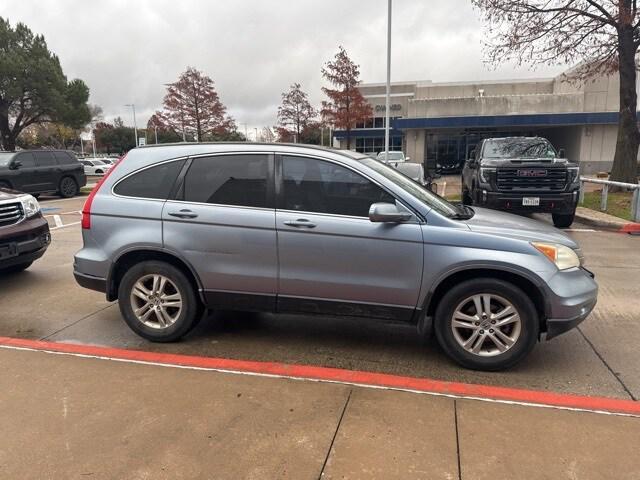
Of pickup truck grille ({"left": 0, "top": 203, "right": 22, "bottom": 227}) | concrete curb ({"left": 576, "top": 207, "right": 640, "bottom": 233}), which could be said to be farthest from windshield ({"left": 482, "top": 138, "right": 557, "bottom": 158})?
pickup truck grille ({"left": 0, "top": 203, "right": 22, "bottom": 227})

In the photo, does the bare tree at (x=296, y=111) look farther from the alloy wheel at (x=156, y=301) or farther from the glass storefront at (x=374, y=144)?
the alloy wheel at (x=156, y=301)

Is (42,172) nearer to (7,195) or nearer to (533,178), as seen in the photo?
(7,195)

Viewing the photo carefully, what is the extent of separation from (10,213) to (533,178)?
29.1 feet

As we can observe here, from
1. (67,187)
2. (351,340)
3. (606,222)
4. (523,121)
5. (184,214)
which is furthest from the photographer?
(523,121)

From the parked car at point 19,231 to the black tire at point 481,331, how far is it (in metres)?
5.00

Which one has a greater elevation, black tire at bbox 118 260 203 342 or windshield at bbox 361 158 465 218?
windshield at bbox 361 158 465 218

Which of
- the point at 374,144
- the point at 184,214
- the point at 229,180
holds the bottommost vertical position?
the point at 184,214

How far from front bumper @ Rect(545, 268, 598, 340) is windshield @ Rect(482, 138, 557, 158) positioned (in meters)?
7.66

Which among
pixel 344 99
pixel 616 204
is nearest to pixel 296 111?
pixel 344 99

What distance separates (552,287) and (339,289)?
1.57 meters

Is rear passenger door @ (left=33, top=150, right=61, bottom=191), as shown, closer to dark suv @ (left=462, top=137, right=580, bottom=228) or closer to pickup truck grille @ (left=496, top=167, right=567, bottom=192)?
dark suv @ (left=462, top=137, right=580, bottom=228)

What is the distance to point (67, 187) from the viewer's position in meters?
18.3

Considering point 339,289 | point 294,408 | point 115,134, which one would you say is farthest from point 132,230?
point 115,134

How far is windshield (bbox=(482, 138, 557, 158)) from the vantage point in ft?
35.2
